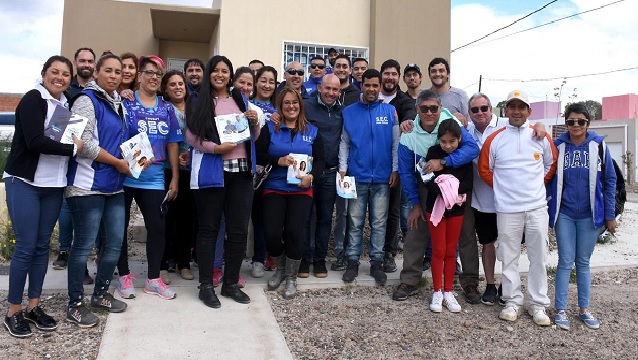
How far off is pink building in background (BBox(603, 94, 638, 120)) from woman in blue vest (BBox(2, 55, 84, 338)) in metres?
41.2

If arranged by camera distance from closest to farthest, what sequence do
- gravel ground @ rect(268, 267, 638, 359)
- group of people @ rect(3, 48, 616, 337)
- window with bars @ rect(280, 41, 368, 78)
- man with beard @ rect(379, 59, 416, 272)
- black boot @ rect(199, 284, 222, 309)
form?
1. group of people @ rect(3, 48, 616, 337)
2. gravel ground @ rect(268, 267, 638, 359)
3. black boot @ rect(199, 284, 222, 309)
4. man with beard @ rect(379, 59, 416, 272)
5. window with bars @ rect(280, 41, 368, 78)

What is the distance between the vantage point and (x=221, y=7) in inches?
433

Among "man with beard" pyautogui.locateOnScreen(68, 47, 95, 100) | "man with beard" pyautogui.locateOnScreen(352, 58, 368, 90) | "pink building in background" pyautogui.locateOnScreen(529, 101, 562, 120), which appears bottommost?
"man with beard" pyautogui.locateOnScreen(68, 47, 95, 100)

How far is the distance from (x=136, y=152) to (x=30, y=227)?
0.91 metres

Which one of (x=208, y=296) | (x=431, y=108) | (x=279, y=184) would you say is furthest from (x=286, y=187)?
(x=431, y=108)

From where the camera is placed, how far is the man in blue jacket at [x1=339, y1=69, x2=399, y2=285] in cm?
496

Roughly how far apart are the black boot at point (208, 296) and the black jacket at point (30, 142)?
5.24 feet

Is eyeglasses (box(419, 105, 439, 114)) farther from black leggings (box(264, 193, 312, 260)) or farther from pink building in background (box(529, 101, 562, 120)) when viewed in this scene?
pink building in background (box(529, 101, 562, 120))

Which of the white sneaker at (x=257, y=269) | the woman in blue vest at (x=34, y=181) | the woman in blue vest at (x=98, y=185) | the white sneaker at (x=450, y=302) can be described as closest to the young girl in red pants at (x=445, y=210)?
the white sneaker at (x=450, y=302)

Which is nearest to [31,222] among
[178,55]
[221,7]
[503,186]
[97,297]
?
[97,297]

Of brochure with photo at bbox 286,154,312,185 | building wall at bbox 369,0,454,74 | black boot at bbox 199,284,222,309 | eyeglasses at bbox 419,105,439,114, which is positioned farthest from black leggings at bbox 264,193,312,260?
building wall at bbox 369,0,454,74

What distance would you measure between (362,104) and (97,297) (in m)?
3.04

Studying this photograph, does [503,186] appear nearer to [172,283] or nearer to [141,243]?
[172,283]

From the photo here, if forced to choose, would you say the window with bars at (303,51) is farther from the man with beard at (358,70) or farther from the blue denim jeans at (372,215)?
the blue denim jeans at (372,215)
